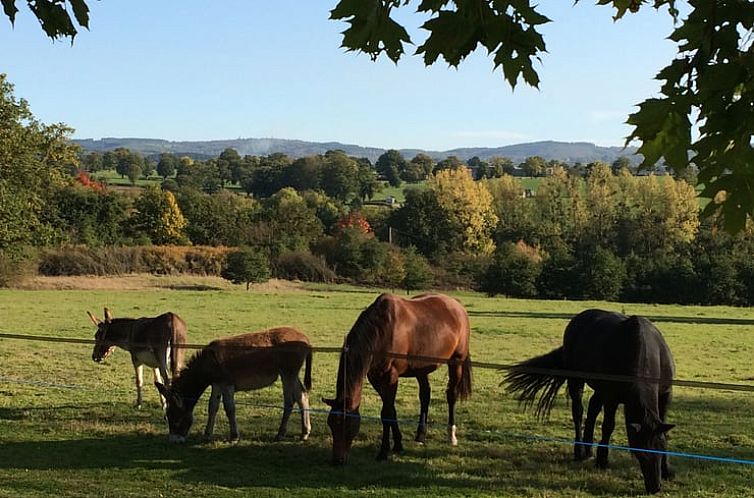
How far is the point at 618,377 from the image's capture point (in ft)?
21.4


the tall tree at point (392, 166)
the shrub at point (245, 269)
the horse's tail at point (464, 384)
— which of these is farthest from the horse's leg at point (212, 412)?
the tall tree at point (392, 166)

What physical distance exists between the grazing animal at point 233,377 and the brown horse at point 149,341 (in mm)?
1383

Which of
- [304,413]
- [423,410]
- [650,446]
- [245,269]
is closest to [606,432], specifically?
[650,446]

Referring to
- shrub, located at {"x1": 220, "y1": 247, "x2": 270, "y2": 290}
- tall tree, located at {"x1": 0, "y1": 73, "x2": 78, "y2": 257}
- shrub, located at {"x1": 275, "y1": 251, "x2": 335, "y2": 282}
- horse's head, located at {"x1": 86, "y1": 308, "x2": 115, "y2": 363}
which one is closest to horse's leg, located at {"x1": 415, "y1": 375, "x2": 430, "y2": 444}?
horse's head, located at {"x1": 86, "y1": 308, "x2": 115, "y2": 363}

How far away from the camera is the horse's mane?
A: 745 centimetres

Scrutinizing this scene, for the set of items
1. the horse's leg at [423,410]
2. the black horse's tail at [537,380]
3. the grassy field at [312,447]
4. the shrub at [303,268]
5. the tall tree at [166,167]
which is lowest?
the shrub at [303,268]

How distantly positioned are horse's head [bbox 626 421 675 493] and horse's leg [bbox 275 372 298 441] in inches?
142

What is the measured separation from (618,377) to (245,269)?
116ft

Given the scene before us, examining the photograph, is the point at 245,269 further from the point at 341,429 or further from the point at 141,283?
the point at 341,429

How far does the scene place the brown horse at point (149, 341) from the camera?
396 inches

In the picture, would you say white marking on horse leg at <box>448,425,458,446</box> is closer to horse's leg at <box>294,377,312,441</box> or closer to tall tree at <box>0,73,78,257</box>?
horse's leg at <box>294,377,312,441</box>

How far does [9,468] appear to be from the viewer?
734 centimetres

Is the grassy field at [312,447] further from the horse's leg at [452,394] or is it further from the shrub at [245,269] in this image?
the shrub at [245,269]

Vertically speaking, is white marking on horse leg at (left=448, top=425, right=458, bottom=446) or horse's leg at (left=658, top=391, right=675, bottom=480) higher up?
horse's leg at (left=658, top=391, right=675, bottom=480)
